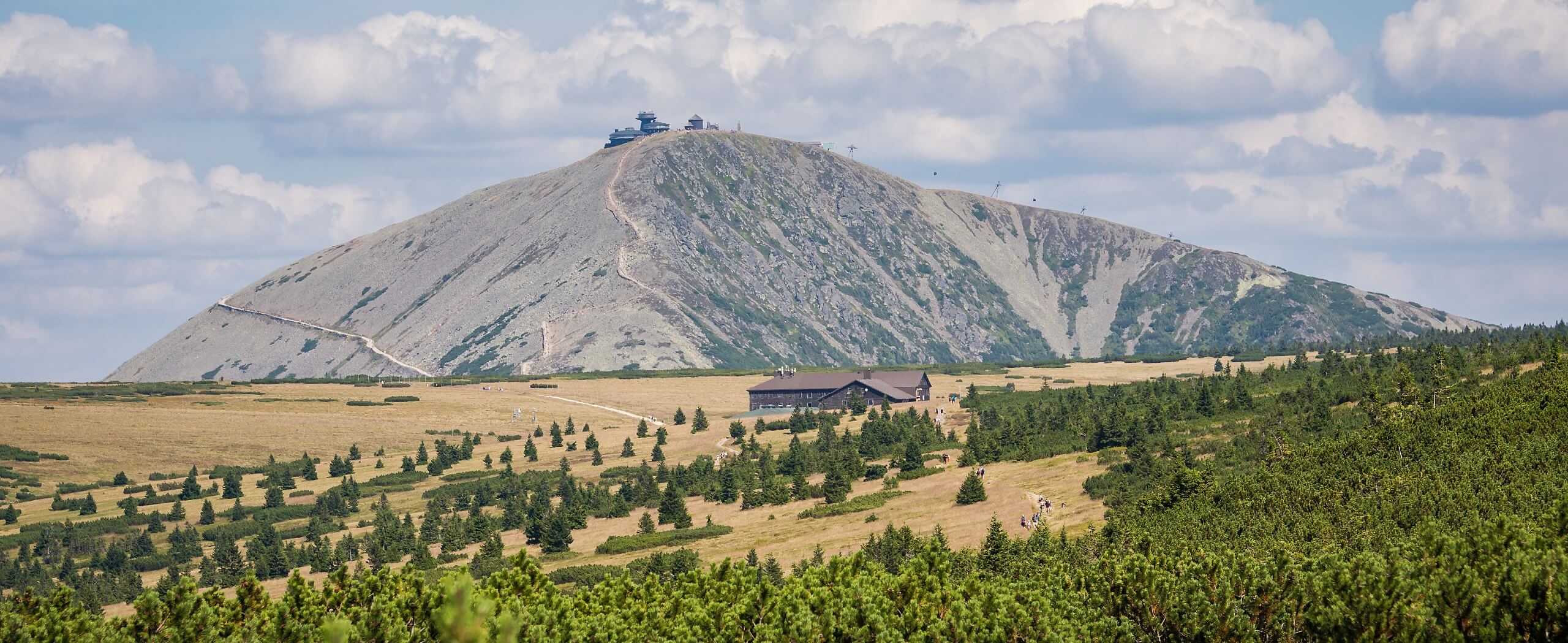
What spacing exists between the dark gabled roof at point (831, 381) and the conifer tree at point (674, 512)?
7473 centimetres

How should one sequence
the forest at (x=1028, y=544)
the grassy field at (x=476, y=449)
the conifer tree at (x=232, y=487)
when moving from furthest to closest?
the conifer tree at (x=232, y=487)
the grassy field at (x=476, y=449)
the forest at (x=1028, y=544)

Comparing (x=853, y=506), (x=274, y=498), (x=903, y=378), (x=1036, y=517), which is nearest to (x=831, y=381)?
(x=903, y=378)

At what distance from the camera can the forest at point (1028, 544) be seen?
3531cm

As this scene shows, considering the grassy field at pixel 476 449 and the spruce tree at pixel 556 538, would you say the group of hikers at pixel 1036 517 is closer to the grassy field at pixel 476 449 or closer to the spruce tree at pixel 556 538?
the grassy field at pixel 476 449

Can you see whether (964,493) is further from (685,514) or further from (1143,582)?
(1143,582)

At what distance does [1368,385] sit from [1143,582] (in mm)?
66317

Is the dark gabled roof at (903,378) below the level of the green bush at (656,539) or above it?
above

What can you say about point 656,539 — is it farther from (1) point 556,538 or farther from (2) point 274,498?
(2) point 274,498

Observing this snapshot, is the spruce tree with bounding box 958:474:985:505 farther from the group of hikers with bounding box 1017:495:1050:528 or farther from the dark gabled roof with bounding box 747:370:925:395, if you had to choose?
the dark gabled roof with bounding box 747:370:925:395

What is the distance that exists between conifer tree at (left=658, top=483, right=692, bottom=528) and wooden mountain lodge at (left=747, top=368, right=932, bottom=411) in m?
70.0

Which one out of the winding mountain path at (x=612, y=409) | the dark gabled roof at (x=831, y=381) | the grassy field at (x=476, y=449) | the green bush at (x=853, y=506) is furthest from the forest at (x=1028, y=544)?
the dark gabled roof at (x=831, y=381)

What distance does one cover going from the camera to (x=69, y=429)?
146 metres

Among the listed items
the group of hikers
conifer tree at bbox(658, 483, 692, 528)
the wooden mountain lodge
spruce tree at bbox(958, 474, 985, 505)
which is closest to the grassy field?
the group of hikers

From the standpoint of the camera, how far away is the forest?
3531cm
